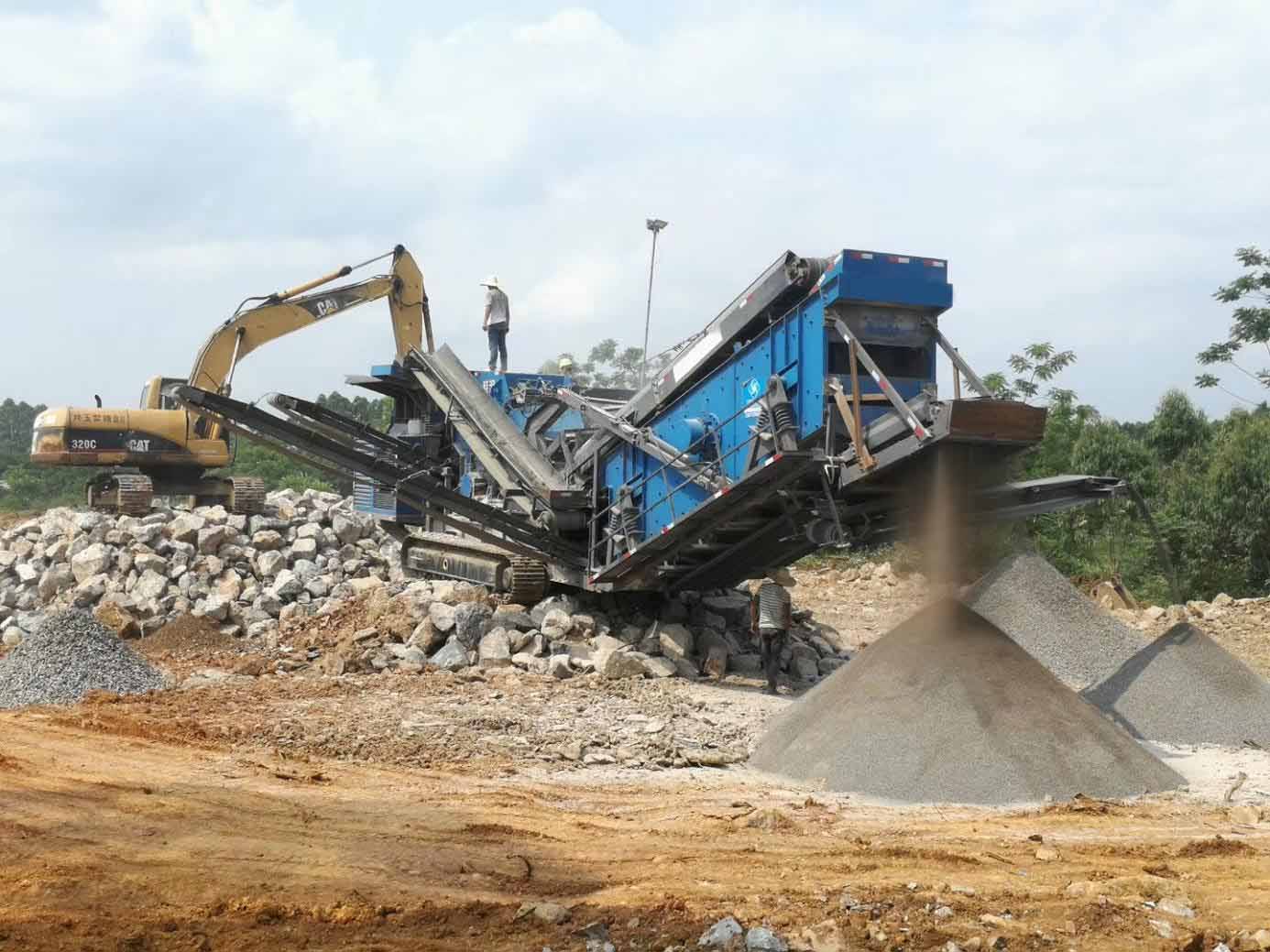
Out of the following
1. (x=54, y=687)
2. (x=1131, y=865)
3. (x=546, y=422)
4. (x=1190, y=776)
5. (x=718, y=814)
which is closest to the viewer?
(x=1131, y=865)

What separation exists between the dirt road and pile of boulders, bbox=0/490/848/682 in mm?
4166

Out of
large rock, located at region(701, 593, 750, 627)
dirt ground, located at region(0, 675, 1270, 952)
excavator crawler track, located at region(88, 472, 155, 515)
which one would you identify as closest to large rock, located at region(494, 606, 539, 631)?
large rock, located at region(701, 593, 750, 627)

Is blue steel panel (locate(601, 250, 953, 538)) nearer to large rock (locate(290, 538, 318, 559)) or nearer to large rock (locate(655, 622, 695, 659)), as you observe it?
large rock (locate(655, 622, 695, 659))

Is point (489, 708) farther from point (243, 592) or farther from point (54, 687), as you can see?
point (243, 592)

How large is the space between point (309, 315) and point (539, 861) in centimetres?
1354

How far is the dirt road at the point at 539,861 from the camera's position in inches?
201

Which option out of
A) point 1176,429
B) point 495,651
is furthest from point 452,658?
point 1176,429

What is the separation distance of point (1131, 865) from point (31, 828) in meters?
5.49

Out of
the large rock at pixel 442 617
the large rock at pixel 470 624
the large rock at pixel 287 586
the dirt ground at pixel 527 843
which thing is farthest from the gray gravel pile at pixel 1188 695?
the large rock at pixel 287 586

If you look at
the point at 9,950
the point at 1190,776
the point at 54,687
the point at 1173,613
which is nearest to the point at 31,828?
the point at 9,950

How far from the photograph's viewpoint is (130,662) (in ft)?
39.2

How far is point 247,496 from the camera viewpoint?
67.2 feet

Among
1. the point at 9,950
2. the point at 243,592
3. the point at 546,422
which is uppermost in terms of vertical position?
the point at 546,422

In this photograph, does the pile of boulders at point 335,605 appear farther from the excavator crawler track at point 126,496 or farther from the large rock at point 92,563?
the excavator crawler track at point 126,496
